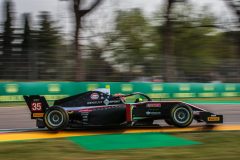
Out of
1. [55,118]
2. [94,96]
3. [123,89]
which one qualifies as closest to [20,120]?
[55,118]

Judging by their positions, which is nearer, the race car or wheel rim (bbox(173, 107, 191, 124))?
the race car

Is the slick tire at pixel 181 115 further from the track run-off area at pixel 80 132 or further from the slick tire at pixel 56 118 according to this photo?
the slick tire at pixel 56 118

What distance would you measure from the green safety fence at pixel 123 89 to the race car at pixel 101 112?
766 centimetres

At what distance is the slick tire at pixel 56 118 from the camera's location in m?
9.05

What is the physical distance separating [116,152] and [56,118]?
107 inches

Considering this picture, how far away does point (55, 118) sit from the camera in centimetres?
915

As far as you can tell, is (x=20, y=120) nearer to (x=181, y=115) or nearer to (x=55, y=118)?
(x=55, y=118)

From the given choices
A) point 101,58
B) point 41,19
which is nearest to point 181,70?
point 101,58

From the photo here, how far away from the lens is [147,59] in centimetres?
2081

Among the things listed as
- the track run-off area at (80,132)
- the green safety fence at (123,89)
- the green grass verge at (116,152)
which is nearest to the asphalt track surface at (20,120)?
the track run-off area at (80,132)

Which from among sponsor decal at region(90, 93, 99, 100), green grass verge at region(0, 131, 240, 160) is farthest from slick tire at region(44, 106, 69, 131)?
green grass verge at region(0, 131, 240, 160)

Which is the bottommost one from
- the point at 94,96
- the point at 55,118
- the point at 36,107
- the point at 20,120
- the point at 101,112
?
the point at 20,120

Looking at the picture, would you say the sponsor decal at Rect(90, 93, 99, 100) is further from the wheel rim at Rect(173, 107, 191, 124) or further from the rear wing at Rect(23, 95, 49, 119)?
the wheel rim at Rect(173, 107, 191, 124)

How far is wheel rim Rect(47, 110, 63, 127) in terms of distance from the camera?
29.8 ft
